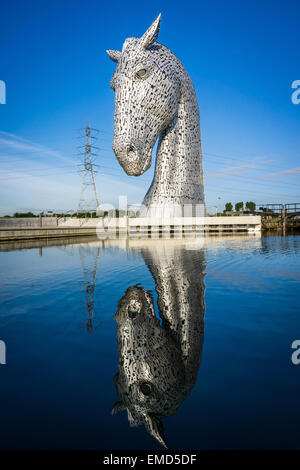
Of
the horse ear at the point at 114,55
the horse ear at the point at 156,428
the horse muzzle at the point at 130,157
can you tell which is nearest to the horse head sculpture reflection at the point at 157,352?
the horse ear at the point at 156,428

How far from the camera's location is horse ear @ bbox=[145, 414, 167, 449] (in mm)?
1200

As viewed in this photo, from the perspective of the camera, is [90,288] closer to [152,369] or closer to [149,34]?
[152,369]

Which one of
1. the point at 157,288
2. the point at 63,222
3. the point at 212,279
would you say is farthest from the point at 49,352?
the point at 63,222

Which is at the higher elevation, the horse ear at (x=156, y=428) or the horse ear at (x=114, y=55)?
the horse ear at (x=114, y=55)

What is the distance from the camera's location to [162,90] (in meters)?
11.8

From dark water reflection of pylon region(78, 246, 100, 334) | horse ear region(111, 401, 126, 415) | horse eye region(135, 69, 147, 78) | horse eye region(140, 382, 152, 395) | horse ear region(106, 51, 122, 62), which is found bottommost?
horse eye region(140, 382, 152, 395)

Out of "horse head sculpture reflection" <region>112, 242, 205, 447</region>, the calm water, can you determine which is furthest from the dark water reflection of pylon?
"horse head sculpture reflection" <region>112, 242, 205, 447</region>

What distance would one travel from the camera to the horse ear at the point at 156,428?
3.94 ft

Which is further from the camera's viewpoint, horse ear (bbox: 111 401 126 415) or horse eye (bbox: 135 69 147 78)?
horse eye (bbox: 135 69 147 78)

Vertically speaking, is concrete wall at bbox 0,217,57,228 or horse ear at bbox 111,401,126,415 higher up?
concrete wall at bbox 0,217,57,228

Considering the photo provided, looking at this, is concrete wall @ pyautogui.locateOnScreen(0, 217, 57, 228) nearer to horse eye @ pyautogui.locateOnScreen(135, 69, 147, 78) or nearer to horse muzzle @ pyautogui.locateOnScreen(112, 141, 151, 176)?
horse muzzle @ pyautogui.locateOnScreen(112, 141, 151, 176)

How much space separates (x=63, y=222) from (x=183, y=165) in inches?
681

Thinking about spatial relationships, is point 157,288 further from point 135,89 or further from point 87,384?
point 135,89

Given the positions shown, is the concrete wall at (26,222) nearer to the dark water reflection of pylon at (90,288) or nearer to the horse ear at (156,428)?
the dark water reflection of pylon at (90,288)
